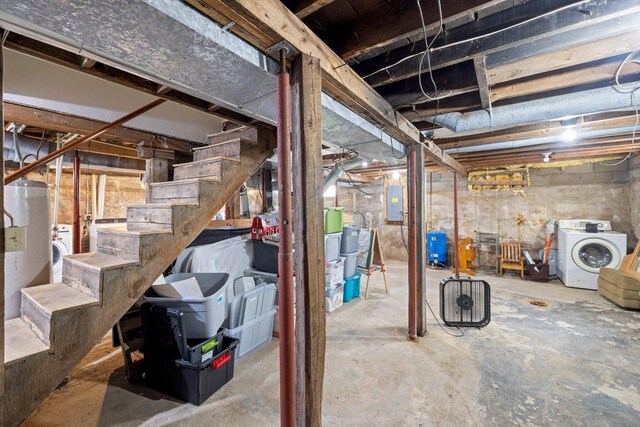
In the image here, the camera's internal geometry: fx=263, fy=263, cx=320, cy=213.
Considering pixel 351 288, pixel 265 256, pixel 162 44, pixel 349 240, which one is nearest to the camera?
pixel 162 44

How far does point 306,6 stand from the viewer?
1236mm

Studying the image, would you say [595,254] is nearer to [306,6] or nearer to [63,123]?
[306,6]

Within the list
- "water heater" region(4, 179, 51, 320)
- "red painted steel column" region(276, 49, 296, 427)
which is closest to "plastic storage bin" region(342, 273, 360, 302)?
"red painted steel column" region(276, 49, 296, 427)

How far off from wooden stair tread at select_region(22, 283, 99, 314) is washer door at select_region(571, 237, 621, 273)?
6.49 metres

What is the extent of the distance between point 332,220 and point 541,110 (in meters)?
2.56

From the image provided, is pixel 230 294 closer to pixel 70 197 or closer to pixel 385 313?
pixel 385 313

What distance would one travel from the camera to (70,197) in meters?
5.28

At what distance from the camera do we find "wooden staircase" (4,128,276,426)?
124cm

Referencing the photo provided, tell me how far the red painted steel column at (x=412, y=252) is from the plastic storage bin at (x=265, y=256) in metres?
1.59

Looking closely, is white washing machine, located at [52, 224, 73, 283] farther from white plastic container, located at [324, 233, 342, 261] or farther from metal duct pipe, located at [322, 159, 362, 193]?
metal duct pipe, located at [322, 159, 362, 193]

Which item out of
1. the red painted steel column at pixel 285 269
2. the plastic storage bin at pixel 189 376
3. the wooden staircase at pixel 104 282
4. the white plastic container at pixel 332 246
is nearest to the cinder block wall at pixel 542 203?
the white plastic container at pixel 332 246

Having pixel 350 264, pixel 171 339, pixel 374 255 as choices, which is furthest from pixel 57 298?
pixel 374 255

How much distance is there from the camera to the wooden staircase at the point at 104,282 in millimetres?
1237

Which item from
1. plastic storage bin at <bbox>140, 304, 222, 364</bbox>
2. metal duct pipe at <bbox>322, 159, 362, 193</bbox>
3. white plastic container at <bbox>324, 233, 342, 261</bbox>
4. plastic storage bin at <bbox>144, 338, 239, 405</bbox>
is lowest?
plastic storage bin at <bbox>144, 338, 239, 405</bbox>
